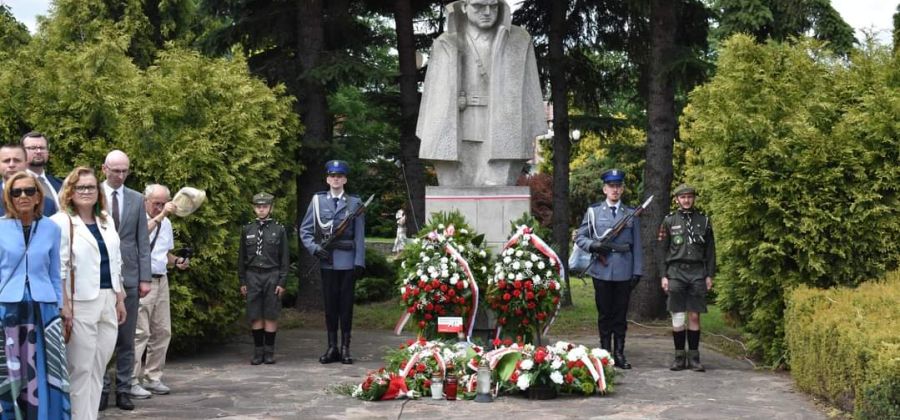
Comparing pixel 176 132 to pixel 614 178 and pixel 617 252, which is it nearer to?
pixel 614 178

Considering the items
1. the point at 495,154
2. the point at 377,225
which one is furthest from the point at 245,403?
the point at 377,225

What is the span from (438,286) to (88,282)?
3.57 m

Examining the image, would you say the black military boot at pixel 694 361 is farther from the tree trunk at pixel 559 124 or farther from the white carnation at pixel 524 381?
the tree trunk at pixel 559 124

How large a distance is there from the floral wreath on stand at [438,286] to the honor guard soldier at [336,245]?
1200 millimetres

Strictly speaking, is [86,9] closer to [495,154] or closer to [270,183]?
[270,183]

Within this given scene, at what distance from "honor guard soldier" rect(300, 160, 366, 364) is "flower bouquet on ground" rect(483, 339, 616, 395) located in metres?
2.64

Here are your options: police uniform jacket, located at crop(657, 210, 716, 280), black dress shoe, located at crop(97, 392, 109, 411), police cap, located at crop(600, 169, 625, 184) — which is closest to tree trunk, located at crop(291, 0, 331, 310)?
police cap, located at crop(600, 169, 625, 184)

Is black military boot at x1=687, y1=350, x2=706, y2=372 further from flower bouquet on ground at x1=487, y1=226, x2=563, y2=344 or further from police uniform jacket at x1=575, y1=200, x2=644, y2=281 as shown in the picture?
flower bouquet on ground at x1=487, y1=226, x2=563, y2=344

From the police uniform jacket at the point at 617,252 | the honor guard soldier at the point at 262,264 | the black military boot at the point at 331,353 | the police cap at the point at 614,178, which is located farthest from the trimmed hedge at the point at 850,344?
the honor guard soldier at the point at 262,264

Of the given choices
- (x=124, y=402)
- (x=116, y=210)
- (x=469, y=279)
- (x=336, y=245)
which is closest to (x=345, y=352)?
(x=336, y=245)

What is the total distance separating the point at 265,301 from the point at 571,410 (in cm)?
407

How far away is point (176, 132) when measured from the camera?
11562 mm

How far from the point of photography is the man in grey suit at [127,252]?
27.4ft

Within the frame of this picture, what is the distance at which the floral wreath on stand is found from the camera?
9719 millimetres
